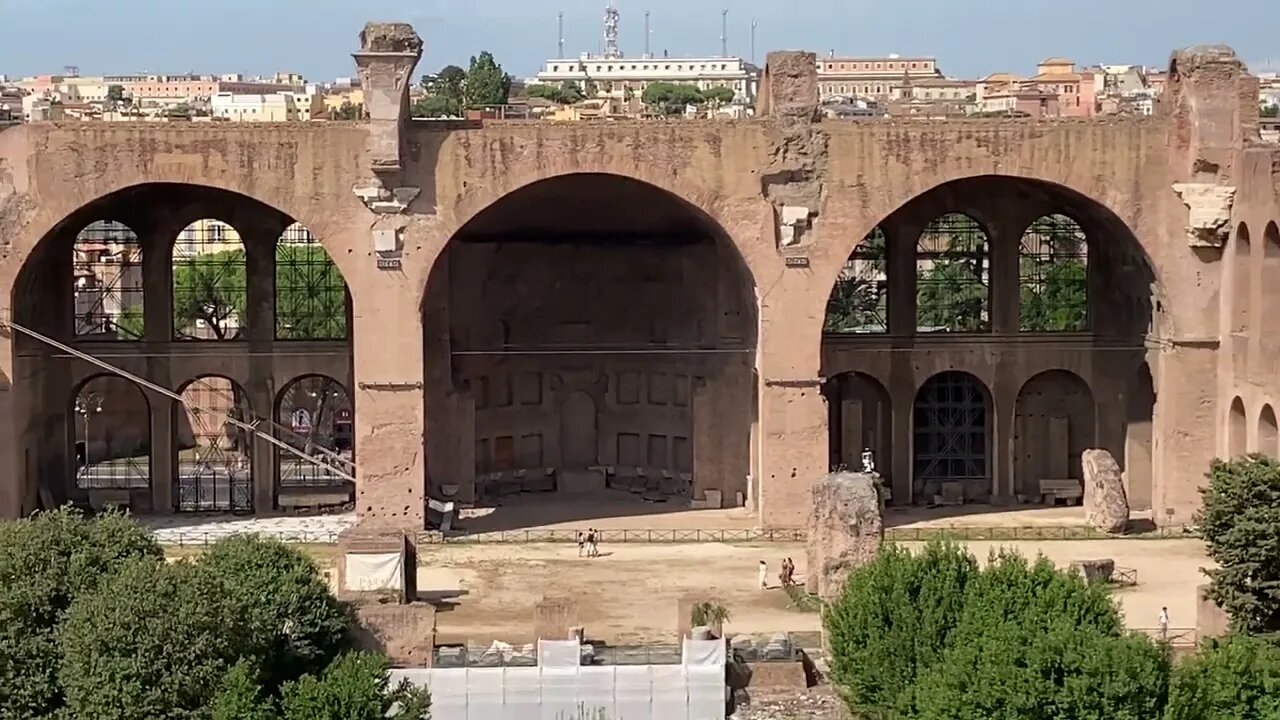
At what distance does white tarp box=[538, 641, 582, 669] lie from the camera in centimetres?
2736

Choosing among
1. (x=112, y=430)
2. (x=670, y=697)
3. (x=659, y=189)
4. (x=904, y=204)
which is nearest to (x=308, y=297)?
(x=112, y=430)

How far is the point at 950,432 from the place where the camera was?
44219 mm

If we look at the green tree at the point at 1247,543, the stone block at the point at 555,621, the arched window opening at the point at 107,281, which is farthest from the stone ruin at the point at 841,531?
the arched window opening at the point at 107,281

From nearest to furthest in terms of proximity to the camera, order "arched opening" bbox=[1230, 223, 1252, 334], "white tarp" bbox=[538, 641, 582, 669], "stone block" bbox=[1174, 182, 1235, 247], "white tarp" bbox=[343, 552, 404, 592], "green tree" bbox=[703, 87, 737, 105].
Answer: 1. "white tarp" bbox=[538, 641, 582, 669]
2. "white tarp" bbox=[343, 552, 404, 592]
3. "arched opening" bbox=[1230, 223, 1252, 334]
4. "stone block" bbox=[1174, 182, 1235, 247]
5. "green tree" bbox=[703, 87, 737, 105]

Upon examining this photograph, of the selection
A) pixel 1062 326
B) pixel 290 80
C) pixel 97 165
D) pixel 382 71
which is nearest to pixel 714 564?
pixel 382 71

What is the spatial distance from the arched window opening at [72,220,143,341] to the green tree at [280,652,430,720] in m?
21.7

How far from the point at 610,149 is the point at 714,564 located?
773 cm

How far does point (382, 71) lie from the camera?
123 ft

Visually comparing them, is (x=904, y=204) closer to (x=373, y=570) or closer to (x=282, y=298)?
(x=373, y=570)

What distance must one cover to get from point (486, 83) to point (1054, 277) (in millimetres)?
42930

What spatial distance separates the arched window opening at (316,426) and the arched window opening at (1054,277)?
1593 cm

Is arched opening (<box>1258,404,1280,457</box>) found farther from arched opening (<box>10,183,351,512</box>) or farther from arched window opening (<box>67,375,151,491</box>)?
arched window opening (<box>67,375,151,491</box>)

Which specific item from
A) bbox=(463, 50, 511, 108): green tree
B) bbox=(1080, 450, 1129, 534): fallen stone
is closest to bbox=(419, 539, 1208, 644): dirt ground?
bbox=(1080, 450, 1129, 534): fallen stone

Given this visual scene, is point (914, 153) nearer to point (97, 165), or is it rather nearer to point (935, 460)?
point (935, 460)
